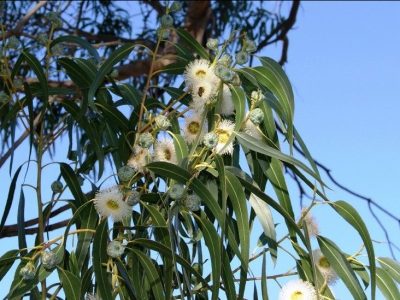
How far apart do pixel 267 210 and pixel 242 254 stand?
0.09 metres

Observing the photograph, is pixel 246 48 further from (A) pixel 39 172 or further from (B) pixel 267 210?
(A) pixel 39 172

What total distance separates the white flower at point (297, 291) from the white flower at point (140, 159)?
0.29 meters

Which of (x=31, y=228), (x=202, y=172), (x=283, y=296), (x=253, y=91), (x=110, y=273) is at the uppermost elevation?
(x=31, y=228)

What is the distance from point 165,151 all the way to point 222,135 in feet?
0.41

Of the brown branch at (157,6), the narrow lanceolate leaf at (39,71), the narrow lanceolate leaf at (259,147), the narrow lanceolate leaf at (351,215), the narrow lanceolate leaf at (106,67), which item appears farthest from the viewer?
the brown branch at (157,6)

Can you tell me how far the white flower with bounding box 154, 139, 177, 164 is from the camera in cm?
145

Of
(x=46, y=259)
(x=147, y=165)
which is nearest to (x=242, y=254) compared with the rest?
(x=147, y=165)

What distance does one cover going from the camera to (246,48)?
4.67ft

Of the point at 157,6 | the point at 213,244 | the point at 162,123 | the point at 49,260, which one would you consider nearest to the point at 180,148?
the point at 162,123

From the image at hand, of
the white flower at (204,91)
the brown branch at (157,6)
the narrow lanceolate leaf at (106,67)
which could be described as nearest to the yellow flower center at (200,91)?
the white flower at (204,91)

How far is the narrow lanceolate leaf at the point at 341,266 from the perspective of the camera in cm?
137

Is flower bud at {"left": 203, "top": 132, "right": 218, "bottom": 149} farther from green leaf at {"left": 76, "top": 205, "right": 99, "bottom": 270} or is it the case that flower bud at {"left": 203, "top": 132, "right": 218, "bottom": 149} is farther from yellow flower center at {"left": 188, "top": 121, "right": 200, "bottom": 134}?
green leaf at {"left": 76, "top": 205, "right": 99, "bottom": 270}

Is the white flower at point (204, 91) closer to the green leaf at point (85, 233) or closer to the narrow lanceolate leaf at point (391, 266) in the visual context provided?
the green leaf at point (85, 233)

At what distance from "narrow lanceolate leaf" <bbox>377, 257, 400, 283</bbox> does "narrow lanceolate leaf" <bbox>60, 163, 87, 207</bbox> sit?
1.76 feet
